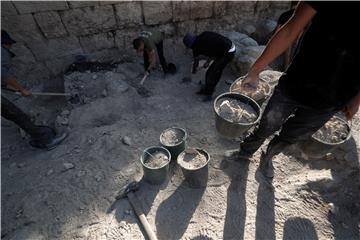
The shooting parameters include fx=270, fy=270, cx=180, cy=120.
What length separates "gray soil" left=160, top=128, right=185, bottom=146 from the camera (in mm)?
3422

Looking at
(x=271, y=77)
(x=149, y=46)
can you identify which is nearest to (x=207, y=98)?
(x=271, y=77)

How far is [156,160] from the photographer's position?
3.22 m

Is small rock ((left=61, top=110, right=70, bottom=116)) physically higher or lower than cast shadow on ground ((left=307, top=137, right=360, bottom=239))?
lower

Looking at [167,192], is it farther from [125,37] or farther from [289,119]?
[125,37]

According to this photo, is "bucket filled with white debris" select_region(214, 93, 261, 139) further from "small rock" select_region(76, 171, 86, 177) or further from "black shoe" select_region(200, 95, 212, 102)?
"small rock" select_region(76, 171, 86, 177)

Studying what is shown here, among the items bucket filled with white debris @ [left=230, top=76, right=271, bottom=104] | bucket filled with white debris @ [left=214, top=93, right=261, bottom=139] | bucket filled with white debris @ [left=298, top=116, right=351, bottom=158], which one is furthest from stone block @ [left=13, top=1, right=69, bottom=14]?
bucket filled with white debris @ [left=298, top=116, right=351, bottom=158]

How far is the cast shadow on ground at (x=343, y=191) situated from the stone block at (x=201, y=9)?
11.8 ft

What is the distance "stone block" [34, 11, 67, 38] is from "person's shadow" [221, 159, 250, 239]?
3.85 m

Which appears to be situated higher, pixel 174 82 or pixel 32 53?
pixel 32 53

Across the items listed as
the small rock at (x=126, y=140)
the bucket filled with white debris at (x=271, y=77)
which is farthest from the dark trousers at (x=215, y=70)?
the small rock at (x=126, y=140)

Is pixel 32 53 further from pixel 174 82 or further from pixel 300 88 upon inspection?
pixel 300 88

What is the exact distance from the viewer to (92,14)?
5012mm

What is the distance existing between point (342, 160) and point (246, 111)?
5.07 ft

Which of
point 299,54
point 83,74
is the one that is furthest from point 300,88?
point 83,74
